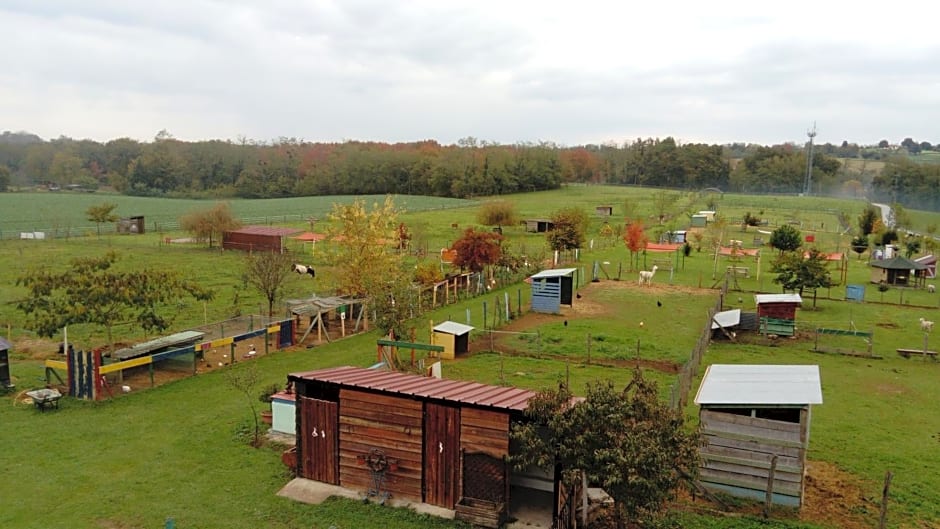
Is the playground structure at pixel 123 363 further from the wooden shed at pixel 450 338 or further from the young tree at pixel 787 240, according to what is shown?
the young tree at pixel 787 240

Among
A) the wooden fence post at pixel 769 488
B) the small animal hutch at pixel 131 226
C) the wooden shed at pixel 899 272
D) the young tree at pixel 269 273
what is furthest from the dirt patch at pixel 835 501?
A: the small animal hutch at pixel 131 226

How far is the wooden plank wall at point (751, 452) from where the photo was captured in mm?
13289

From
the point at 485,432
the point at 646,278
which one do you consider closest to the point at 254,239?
the point at 646,278

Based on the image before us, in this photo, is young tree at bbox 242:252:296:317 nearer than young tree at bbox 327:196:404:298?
Yes

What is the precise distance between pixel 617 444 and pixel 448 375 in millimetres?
11639

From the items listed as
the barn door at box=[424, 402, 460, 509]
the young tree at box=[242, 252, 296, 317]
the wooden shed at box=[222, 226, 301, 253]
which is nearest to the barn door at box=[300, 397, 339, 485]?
the barn door at box=[424, 402, 460, 509]

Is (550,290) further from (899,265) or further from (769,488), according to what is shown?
(899,265)

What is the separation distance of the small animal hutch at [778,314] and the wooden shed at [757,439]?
14441 mm

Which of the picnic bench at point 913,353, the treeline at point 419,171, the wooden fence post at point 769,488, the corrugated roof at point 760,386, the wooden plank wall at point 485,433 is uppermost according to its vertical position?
the treeline at point 419,171

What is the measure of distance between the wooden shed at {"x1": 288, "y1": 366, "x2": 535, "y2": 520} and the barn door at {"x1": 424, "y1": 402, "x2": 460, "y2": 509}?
0.7 inches

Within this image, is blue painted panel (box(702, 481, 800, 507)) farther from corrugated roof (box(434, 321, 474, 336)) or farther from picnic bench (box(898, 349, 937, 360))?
picnic bench (box(898, 349, 937, 360))

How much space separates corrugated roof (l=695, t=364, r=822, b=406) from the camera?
13547 mm

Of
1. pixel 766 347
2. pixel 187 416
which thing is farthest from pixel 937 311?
pixel 187 416

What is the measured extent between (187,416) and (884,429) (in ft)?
58.9
